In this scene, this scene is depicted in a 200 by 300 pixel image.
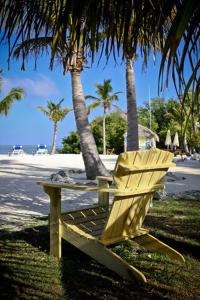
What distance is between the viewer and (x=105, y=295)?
8.63ft

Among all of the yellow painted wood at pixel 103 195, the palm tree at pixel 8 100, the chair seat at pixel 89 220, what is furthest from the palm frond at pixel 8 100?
the chair seat at pixel 89 220

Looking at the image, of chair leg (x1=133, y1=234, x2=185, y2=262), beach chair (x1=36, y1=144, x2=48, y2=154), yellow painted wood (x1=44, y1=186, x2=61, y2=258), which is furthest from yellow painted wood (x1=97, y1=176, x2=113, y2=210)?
beach chair (x1=36, y1=144, x2=48, y2=154)

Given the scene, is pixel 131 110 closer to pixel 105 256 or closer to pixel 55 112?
pixel 105 256

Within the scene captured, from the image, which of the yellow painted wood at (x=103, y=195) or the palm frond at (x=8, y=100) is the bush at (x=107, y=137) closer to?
the palm frond at (x=8, y=100)

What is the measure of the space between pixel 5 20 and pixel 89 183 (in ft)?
27.3

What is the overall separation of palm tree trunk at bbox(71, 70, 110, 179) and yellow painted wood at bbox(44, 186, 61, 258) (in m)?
7.43

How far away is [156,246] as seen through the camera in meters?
3.60

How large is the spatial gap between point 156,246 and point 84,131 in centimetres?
756

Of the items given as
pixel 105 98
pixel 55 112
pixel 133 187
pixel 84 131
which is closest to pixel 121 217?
pixel 133 187

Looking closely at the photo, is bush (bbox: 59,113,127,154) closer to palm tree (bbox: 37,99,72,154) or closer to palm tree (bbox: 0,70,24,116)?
palm tree (bbox: 37,99,72,154)

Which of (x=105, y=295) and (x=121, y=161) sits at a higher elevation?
(x=121, y=161)

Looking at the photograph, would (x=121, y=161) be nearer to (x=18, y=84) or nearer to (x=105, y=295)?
(x=105, y=295)

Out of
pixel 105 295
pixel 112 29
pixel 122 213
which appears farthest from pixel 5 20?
pixel 105 295

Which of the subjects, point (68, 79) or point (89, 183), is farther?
point (68, 79)
